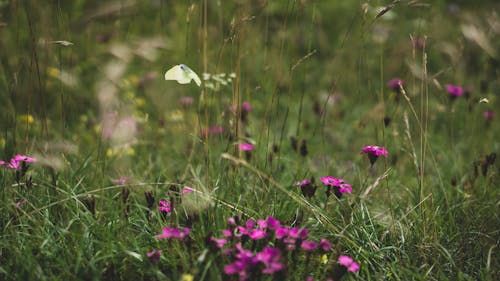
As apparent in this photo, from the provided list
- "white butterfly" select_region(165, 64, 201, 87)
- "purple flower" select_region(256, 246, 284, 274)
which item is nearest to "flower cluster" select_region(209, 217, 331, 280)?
"purple flower" select_region(256, 246, 284, 274)

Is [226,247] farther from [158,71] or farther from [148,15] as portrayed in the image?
[148,15]

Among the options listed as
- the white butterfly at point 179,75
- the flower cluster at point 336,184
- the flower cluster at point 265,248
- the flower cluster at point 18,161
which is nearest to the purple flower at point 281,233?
the flower cluster at point 265,248

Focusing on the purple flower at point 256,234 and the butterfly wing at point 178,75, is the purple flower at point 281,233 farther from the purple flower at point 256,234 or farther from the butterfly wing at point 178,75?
the butterfly wing at point 178,75

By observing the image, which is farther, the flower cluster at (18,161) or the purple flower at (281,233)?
the flower cluster at (18,161)

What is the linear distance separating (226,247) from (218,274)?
0.14m

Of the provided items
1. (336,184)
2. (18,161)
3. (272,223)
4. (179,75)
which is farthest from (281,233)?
(18,161)

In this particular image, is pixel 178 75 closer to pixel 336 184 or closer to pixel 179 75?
pixel 179 75

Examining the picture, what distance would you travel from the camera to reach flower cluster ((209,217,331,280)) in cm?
128

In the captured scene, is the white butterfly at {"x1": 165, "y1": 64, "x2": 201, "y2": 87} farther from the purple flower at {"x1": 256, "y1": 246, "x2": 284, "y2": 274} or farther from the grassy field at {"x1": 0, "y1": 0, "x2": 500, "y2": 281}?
the purple flower at {"x1": 256, "y1": 246, "x2": 284, "y2": 274}

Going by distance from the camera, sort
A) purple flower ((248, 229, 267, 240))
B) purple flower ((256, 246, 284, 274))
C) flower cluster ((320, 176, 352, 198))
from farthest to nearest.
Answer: flower cluster ((320, 176, 352, 198)) < purple flower ((248, 229, 267, 240)) < purple flower ((256, 246, 284, 274))

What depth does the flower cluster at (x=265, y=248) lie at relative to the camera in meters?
1.28

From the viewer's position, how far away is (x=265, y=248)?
132cm

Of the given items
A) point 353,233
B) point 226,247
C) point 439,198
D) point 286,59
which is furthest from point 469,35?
point 286,59

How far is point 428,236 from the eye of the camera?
1.69 m
